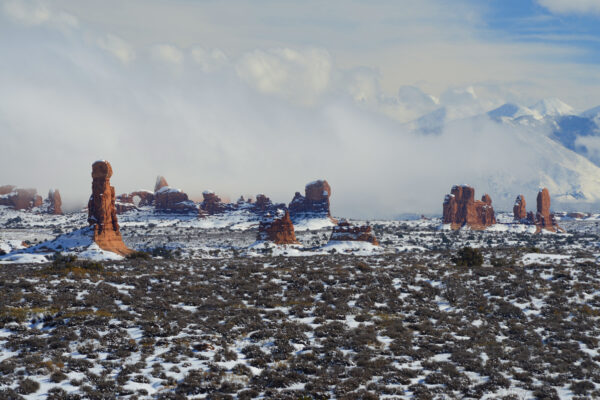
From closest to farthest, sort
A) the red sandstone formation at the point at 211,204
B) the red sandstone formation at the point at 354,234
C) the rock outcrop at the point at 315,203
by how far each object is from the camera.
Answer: the red sandstone formation at the point at 354,234
the rock outcrop at the point at 315,203
the red sandstone formation at the point at 211,204

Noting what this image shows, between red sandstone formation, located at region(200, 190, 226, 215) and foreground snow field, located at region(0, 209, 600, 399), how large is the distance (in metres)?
146

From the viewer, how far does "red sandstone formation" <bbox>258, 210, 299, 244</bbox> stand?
116 meters

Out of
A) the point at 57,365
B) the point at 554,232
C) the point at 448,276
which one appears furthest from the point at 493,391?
the point at 554,232

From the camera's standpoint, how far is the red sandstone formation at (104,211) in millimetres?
93000

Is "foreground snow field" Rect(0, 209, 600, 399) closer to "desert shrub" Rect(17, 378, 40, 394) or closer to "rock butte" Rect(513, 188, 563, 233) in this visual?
"desert shrub" Rect(17, 378, 40, 394)

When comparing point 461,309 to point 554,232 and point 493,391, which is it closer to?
point 493,391

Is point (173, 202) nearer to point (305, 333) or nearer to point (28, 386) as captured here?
point (305, 333)

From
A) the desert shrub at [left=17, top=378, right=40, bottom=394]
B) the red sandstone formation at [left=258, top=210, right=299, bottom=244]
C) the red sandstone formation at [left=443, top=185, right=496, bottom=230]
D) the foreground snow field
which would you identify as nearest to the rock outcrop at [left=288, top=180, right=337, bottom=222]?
the red sandstone formation at [left=443, top=185, right=496, bottom=230]

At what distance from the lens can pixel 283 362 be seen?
942 inches

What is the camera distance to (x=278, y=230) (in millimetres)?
117062

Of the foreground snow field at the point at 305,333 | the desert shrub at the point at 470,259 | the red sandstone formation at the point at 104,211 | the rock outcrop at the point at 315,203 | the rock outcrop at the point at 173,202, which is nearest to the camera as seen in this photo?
the foreground snow field at the point at 305,333

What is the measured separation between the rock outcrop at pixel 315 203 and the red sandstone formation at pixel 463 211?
41.4 meters

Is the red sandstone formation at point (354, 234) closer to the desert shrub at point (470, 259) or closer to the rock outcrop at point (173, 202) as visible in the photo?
the desert shrub at point (470, 259)

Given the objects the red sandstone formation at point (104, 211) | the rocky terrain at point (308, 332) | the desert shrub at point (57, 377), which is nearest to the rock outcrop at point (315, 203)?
the red sandstone formation at point (104, 211)
